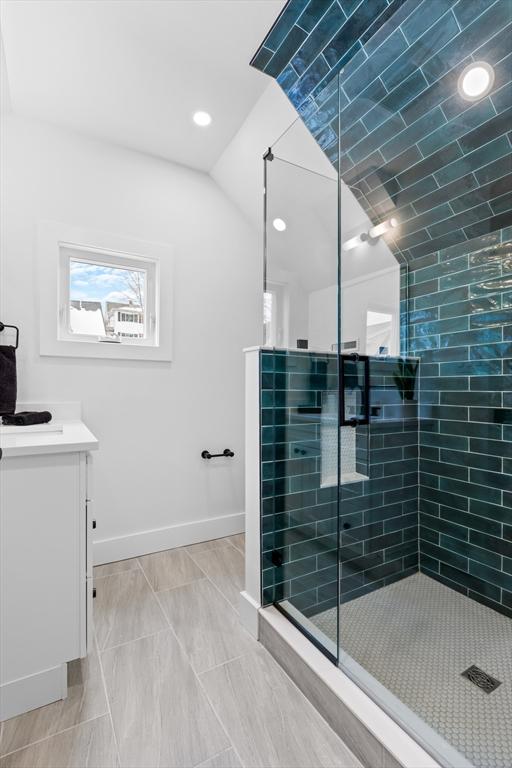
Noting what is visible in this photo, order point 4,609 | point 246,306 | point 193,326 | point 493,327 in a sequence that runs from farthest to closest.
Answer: point 246,306
point 193,326
point 493,327
point 4,609

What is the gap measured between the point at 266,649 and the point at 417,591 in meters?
0.94

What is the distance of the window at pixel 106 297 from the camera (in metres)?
→ 2.19

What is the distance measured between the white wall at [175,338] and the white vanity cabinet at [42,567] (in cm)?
95

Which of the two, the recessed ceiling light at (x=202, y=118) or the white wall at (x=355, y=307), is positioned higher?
the recessed ceiling light at (x=202, y=118)

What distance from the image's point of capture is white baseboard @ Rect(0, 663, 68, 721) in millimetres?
1192

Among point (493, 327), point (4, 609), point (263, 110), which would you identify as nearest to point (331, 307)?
point (493, 327)

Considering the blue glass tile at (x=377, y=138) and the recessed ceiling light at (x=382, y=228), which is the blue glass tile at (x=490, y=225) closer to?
the recessed ceiling light at (x=382, y=228)

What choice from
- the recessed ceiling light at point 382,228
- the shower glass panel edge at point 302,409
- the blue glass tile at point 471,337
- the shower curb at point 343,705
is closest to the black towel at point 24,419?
the shower glass panel edge at point 302,409

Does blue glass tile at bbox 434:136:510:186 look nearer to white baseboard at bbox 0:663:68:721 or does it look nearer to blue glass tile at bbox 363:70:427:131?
blue glass tile at bbox 363:70:427:131

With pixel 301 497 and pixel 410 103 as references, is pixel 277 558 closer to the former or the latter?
pixel 301 497

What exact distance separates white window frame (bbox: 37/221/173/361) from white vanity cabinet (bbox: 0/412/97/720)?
0.97 meters

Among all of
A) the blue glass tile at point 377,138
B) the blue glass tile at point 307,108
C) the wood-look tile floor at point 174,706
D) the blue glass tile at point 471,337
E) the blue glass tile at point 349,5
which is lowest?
the wood-look tile floor at point 174,706

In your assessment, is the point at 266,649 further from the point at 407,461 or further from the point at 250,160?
the point at 250,160

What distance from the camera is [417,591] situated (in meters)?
1.98
